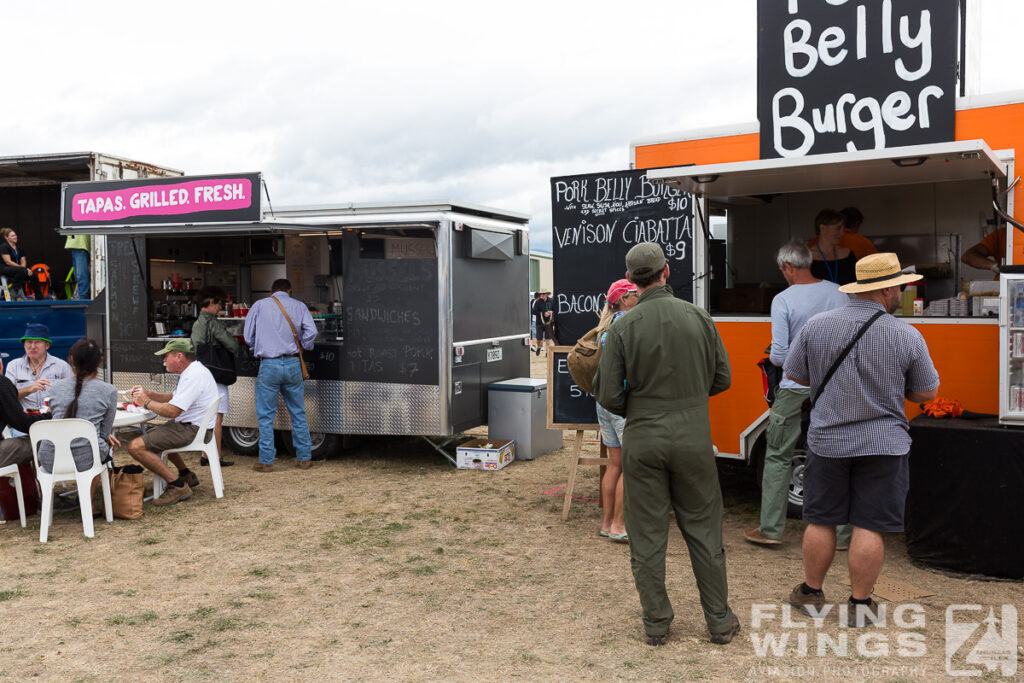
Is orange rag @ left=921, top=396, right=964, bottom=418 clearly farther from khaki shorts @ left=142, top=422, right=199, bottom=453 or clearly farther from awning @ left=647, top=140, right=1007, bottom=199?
khaki shorts @ left=142, top=422, right=199, bottom=453

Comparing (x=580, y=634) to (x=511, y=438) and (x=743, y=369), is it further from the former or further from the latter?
(x=511, y=438)

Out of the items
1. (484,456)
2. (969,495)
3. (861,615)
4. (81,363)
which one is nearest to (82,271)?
(81,363)

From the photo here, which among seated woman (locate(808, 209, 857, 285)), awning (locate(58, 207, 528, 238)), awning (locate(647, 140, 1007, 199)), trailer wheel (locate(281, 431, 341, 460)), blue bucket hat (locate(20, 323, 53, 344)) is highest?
awning (locate(58, 207, 528, 238))

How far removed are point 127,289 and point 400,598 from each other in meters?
5.52

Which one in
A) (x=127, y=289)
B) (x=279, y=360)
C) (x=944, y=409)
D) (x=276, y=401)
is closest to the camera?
(x=944, y=409)

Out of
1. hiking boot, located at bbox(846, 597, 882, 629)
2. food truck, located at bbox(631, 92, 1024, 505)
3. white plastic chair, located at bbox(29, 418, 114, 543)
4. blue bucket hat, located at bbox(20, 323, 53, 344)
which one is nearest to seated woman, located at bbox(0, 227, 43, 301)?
blue bucket hat, located at bbox(20, 323, 53, 344)

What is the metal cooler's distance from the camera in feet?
25.0

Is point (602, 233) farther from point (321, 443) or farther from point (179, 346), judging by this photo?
point (321, 443)

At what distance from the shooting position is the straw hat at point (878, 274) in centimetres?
350

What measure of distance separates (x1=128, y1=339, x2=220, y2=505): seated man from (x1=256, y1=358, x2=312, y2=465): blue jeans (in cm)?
94

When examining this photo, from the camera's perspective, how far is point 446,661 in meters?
3.42

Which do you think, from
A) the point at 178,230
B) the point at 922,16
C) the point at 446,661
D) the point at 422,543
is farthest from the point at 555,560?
the point at 178,230

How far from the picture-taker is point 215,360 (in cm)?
735

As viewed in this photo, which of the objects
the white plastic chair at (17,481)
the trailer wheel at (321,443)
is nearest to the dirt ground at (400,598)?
the white plastic chair at (17,481)
